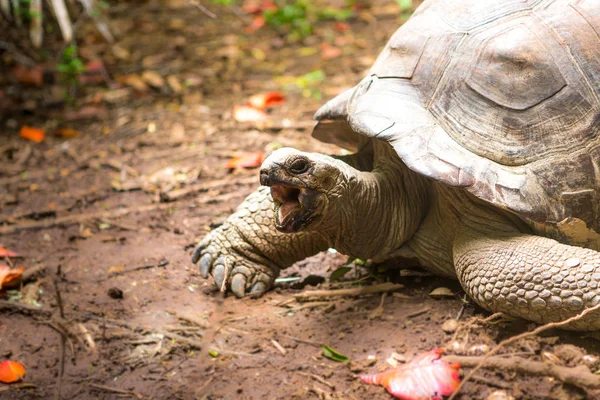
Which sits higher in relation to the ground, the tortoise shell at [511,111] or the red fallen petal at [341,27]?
the tortoise shell at [511,111]

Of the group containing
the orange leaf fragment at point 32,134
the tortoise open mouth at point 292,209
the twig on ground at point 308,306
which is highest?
the tortoise open mouth at point 292,209

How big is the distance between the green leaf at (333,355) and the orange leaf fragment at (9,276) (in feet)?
6.60

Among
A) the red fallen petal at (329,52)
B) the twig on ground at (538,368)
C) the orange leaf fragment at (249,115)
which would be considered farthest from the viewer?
the red fallen petal at (329,52)

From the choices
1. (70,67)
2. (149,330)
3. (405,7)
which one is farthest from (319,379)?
(405,7)

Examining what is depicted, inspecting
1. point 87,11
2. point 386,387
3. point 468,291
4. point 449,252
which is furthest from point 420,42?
point 87,11

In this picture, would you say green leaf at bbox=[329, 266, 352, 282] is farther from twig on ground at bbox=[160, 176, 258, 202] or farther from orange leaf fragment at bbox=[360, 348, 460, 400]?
twig on ground at bbox=[160, 176, 258, 202]

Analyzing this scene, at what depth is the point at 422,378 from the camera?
2877mm

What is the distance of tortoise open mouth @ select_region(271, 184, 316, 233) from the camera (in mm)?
3182

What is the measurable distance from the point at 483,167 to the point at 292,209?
3.05 feet

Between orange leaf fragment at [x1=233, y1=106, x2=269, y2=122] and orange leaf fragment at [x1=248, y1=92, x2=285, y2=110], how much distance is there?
2.9 inches

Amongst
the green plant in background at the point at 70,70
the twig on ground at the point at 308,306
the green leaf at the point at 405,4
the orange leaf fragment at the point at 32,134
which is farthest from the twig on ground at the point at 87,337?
the green leaf at the point at 405,4

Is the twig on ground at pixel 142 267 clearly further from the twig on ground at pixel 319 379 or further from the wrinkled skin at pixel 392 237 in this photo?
the twig on ground at pixel 319 379

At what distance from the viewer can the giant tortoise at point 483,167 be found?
10.1 ft

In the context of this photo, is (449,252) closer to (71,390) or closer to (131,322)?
(131,322)
